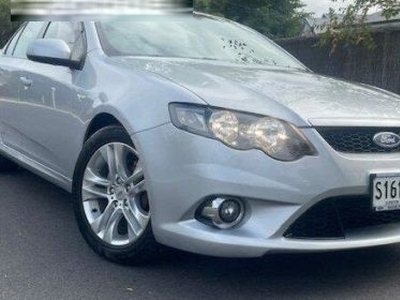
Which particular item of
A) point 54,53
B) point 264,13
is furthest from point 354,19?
point 264,13

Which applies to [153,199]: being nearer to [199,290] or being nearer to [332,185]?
[199,290]

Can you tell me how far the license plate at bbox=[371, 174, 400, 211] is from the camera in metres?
2.96

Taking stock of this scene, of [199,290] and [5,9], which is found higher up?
[199,290]

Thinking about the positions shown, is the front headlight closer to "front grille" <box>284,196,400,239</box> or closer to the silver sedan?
the silver sedan

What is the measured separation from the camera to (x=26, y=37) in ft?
17.6

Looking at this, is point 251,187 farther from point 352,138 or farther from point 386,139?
point 386,139

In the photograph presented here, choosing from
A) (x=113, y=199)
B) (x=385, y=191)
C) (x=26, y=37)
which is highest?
(x=26, y=37)

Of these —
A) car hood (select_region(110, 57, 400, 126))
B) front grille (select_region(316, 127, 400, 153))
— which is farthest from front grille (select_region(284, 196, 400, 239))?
car hood (select_region(110, 57, 400, 126))

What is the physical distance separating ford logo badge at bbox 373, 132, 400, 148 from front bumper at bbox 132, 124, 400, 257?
7 cm

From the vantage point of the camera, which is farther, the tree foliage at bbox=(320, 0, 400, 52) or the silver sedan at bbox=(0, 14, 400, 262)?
the tree foliage at bbox=(320, 0, 400, 52)

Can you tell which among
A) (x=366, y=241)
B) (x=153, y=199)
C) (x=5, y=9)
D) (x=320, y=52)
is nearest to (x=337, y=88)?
(x=366, y=241)

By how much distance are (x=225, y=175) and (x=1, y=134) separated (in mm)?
3084

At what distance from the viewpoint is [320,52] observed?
383 inches

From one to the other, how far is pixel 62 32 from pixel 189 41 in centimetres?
95
